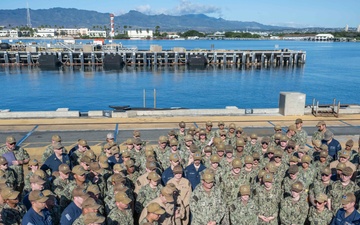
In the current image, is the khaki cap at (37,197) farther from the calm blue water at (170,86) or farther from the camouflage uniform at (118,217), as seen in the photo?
the calm blue water at (170,86)

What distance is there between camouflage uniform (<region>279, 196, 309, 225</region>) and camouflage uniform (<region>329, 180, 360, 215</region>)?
79 cm

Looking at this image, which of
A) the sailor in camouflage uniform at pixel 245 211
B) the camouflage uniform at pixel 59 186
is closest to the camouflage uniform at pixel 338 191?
the sailor in camouflage uniform at pixel 245 211

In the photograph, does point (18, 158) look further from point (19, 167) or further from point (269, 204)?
point (269, 204)

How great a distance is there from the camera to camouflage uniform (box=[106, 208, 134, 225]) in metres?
5.51

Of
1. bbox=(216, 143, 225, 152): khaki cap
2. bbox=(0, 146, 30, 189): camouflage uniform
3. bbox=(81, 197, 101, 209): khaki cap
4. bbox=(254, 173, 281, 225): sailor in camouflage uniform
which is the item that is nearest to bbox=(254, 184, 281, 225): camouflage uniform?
bbox=(254, 173, 281, 225): sailor in camouflage uniform

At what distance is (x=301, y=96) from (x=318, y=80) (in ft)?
143

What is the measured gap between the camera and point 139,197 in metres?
6.41

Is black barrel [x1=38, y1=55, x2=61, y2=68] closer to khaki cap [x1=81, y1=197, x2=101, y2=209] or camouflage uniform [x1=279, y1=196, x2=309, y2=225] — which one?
khaki cap [x1=81, y1=197, x2=101, y2=209]

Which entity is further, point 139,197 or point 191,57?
point 191,57

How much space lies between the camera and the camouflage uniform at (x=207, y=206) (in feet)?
20.2

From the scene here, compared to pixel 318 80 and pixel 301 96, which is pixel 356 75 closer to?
pixel 318 80

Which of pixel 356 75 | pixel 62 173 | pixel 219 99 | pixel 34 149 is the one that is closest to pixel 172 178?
pixel 62 173

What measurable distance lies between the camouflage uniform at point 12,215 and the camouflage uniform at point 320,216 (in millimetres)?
5240

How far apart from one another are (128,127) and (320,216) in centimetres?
1184
